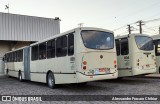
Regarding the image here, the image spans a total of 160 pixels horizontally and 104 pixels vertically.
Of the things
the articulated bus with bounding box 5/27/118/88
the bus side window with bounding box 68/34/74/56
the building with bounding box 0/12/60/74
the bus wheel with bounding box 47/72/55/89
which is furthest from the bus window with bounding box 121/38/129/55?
the building with bounding box 0/12/60/74

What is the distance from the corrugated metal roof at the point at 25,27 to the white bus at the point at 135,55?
17.8 meters

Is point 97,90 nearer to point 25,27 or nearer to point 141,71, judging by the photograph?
Answer: point 141,71

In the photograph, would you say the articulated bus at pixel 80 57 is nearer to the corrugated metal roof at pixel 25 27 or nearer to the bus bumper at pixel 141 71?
the bus bumper at pixel 141 71

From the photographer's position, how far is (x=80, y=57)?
10133mm

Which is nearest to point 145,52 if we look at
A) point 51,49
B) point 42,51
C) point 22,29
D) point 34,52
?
point 51,49

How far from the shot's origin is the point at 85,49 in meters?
10.3

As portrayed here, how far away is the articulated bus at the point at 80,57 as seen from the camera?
1019cm

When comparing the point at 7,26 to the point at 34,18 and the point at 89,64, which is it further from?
the point at 89,64

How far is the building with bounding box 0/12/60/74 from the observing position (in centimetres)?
2816

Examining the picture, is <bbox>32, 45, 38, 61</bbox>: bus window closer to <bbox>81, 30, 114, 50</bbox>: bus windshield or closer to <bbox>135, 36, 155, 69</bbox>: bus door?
<bbox>81, 30, 114, 50</bbox>: bus windshield

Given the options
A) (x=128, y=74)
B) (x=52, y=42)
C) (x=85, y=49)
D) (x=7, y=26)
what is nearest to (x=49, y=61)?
(x=52, y=42)

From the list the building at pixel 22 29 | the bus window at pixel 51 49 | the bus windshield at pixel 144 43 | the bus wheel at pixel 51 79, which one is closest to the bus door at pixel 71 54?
the bus window at pixel 51 49

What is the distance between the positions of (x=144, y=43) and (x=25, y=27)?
19423 mm

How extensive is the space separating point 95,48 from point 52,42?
2.87 m
